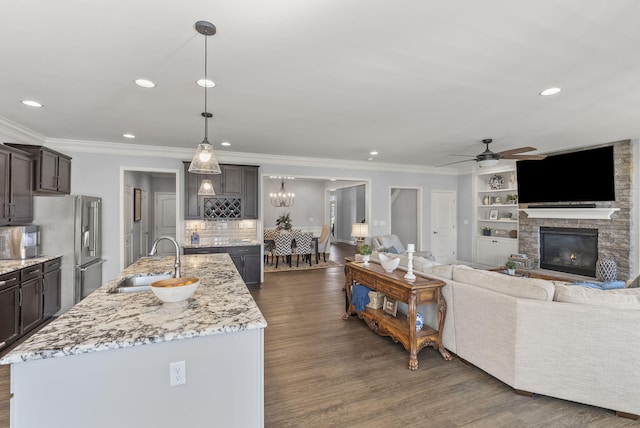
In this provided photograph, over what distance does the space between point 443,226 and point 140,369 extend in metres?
7.81

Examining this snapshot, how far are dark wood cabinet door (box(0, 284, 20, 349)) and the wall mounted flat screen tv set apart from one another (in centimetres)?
810

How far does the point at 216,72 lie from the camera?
255 centimetres

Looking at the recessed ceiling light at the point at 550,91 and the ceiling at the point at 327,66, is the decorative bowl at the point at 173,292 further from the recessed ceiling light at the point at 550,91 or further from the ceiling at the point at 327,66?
the recessed ceiling light at the point at 550,91

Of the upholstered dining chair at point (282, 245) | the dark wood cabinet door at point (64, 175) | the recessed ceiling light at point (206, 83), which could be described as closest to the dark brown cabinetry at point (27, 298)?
the dark wood cabinet door at point (64, 175)

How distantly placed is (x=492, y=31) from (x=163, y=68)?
2.44 meters

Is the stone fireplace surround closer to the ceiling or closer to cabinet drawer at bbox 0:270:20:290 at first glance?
the ceiling

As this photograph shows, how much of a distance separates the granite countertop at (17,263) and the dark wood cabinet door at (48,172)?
0.97m

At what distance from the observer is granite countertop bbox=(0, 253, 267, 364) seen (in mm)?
1322

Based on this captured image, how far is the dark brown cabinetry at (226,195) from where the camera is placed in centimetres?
562

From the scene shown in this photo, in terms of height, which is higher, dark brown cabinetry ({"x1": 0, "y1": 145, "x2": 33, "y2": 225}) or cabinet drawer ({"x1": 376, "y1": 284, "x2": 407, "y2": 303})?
dark brown cabinetry ({"x1": 0, "y1": 145, "x2": 33, "y2": 225})

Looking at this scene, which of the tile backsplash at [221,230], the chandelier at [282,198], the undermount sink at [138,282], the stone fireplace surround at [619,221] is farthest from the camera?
the chandelier at [282,198]

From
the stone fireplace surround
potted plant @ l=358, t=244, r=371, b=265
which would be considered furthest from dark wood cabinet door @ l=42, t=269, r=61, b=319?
the stone fireplace surround

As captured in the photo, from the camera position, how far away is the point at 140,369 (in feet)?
4.69

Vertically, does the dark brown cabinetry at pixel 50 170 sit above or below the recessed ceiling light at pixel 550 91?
below
